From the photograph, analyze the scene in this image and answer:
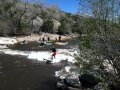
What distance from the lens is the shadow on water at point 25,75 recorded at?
3039 cm

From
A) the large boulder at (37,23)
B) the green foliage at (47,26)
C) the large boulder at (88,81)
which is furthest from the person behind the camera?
the green foliage at (47,26)

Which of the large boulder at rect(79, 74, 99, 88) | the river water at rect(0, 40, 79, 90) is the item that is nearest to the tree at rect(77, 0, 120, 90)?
the river water at rect(0, 40, 79, 90)

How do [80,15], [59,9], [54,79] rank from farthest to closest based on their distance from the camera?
[59,9]
[54,79]
[80,15]

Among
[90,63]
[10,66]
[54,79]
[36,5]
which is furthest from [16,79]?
[36,5]

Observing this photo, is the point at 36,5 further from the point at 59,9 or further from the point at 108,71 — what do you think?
the point at 108,71

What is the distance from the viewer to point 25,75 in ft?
116

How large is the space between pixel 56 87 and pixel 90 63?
9013 millimetres

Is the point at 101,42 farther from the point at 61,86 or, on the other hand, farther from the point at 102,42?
the point at 61,86

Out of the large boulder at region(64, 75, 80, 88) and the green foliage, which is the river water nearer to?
the large boulder at region(64, 75, 80, 88)

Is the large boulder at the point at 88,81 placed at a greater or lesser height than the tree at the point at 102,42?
lesser

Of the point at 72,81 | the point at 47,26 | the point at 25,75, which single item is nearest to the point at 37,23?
the point at 47,26

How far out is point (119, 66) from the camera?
20.9 metres

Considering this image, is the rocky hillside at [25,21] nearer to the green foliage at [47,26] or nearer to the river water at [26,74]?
the green foliage at [47,26]

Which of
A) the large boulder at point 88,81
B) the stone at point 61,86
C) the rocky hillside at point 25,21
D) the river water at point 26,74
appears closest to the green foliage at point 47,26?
the rocky hillside at point 25,21
